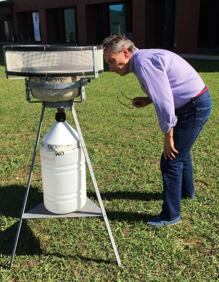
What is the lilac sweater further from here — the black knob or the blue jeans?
the black knob

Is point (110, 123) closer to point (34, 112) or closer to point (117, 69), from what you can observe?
point (34, 112)

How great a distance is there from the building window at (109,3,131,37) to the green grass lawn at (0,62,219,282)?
16645 millimetres

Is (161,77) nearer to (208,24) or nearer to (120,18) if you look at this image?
(208,24)

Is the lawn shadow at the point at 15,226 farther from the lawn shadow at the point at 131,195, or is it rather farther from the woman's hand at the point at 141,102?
the woman's hand at the point at 141,102

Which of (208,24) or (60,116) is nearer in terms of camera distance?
(60,116)

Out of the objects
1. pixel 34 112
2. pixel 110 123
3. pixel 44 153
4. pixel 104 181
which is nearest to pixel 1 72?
pixel 34 112

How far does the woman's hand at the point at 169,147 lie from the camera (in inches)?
111

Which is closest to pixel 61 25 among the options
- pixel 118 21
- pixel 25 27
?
pixel 25 27

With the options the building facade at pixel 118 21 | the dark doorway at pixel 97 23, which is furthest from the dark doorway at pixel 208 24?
the dark doorway at pixel 97 23

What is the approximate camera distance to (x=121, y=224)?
11.1 feet

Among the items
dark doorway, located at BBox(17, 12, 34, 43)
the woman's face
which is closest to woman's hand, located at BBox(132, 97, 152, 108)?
the woman's face

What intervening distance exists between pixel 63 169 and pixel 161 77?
961 mm

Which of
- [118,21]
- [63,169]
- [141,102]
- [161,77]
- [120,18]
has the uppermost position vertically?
[161,77]

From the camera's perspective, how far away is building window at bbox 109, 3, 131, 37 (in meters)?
21.4
